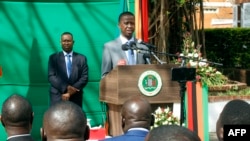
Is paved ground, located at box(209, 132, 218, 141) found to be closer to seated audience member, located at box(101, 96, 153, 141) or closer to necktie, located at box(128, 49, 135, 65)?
necktie, located at box(128, 49, 135, 65)

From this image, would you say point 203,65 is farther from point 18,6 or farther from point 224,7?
point 224,7

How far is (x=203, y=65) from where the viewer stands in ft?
30.7

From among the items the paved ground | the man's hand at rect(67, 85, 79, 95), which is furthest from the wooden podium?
the paved ground

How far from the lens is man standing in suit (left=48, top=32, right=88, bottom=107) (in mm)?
7590

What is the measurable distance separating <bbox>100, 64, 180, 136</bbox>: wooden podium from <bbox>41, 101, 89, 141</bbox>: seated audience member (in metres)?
2.71

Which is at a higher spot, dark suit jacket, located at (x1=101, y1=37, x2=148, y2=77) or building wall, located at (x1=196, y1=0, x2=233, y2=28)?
building wall, located at (x1=196, y1=0, x2=233, y2=28)

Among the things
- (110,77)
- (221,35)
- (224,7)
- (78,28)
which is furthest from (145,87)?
(224,7)

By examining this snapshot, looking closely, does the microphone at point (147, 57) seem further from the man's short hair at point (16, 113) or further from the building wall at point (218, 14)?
the building wall at point (218, 14)

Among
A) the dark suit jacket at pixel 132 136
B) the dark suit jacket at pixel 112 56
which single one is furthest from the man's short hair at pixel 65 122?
the dark suit jacket at pixel 112 56

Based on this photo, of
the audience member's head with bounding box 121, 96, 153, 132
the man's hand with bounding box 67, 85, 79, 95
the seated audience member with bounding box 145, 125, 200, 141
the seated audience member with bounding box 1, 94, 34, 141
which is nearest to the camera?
the seated audience member with bounding box 145, 125, 200, 141

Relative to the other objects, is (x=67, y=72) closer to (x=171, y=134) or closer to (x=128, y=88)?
(x=128, y=88)

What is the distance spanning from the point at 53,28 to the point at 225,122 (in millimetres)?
5955

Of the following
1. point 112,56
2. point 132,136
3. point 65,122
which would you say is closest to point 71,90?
point 112,56

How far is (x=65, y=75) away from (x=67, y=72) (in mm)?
50
